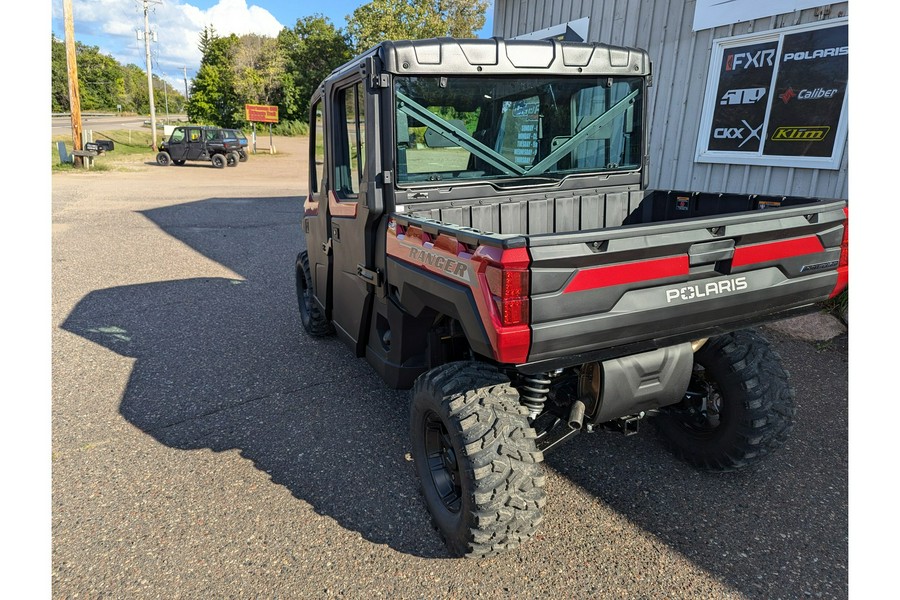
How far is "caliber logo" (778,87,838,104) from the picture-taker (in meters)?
5.68

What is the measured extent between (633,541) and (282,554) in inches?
68.5

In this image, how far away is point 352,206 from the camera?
145 inches

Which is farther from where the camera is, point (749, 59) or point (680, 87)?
point (680, 87)

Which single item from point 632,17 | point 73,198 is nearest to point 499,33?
point 632,17

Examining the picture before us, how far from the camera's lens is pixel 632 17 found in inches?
Result: 296

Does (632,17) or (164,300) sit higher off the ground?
(632,17)

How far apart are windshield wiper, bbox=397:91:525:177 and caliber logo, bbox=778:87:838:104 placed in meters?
4.19

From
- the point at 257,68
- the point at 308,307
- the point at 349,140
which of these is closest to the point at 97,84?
the point at 257,68

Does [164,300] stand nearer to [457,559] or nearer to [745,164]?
[457,559]

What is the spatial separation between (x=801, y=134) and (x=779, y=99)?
1.68 ft

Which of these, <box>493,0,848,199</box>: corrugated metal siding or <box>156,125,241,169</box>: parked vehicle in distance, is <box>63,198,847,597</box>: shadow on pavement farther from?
<box>156,125,241,169</box>: parked vehicle in distance

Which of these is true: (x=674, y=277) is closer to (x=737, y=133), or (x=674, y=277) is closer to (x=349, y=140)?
(x=349, y=140)

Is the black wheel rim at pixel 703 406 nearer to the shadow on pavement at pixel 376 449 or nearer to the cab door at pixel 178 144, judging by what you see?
the shadow on pavement at pixel 376 449

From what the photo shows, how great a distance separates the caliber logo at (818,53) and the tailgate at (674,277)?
3755 mm
